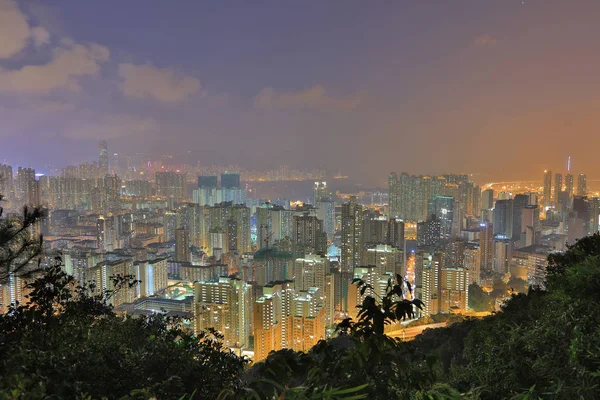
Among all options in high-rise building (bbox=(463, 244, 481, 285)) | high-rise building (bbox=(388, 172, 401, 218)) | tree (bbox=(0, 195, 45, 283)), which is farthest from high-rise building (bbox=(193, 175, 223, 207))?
tree (bbox=(0, 195, 45, 283))

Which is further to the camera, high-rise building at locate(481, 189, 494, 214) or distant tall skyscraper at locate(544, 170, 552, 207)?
high-rise building at locate(481, 189, 494, 214)

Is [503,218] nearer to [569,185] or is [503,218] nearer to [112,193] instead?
[569,185]

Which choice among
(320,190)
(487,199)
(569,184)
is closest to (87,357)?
(569,184)

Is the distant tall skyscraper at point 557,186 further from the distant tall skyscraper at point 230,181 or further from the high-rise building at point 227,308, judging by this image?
the distant tall skyscraper at point 230,181

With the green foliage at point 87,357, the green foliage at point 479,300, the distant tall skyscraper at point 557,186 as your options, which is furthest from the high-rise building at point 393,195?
the green foliage at point 87,357

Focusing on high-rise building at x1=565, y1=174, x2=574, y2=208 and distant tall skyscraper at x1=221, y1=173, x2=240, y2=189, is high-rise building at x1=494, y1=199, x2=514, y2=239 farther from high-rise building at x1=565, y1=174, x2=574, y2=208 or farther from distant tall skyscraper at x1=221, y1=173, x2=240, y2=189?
distant tall skyscraper at x1=221, y1=173, x2=240, y2=189

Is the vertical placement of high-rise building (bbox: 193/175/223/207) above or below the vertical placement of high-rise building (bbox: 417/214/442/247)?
above

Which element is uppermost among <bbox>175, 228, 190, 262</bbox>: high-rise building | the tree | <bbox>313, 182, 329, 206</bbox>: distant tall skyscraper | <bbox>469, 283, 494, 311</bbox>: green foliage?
the tree
